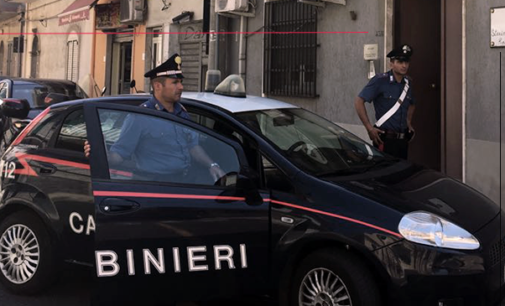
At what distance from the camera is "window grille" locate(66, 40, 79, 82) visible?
1856 cm

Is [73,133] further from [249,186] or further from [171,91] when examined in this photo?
[249,186]

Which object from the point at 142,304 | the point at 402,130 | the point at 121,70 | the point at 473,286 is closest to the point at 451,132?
the point at 402,130

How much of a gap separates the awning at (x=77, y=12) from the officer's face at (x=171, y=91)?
473 inches

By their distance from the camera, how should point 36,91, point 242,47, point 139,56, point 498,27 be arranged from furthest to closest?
point 139,56 → point 242,47 → point 36,91 → point 498,27

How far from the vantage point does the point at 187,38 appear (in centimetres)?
1352

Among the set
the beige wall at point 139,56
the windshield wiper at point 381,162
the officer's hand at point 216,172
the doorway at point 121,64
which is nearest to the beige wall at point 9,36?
the doorway at point 121,64

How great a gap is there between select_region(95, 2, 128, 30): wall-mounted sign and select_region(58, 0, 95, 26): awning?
2.21 ft

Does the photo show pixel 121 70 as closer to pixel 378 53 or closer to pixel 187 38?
pixel 187 38

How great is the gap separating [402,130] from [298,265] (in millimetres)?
3162

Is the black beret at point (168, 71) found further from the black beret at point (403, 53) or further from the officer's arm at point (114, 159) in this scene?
the black beret at point (403, 53)

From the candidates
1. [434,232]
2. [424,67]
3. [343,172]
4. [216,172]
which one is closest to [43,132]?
[216,172]

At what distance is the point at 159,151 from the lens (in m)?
3.90

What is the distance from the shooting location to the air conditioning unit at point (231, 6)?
1052 centimetres

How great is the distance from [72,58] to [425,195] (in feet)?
56.0
